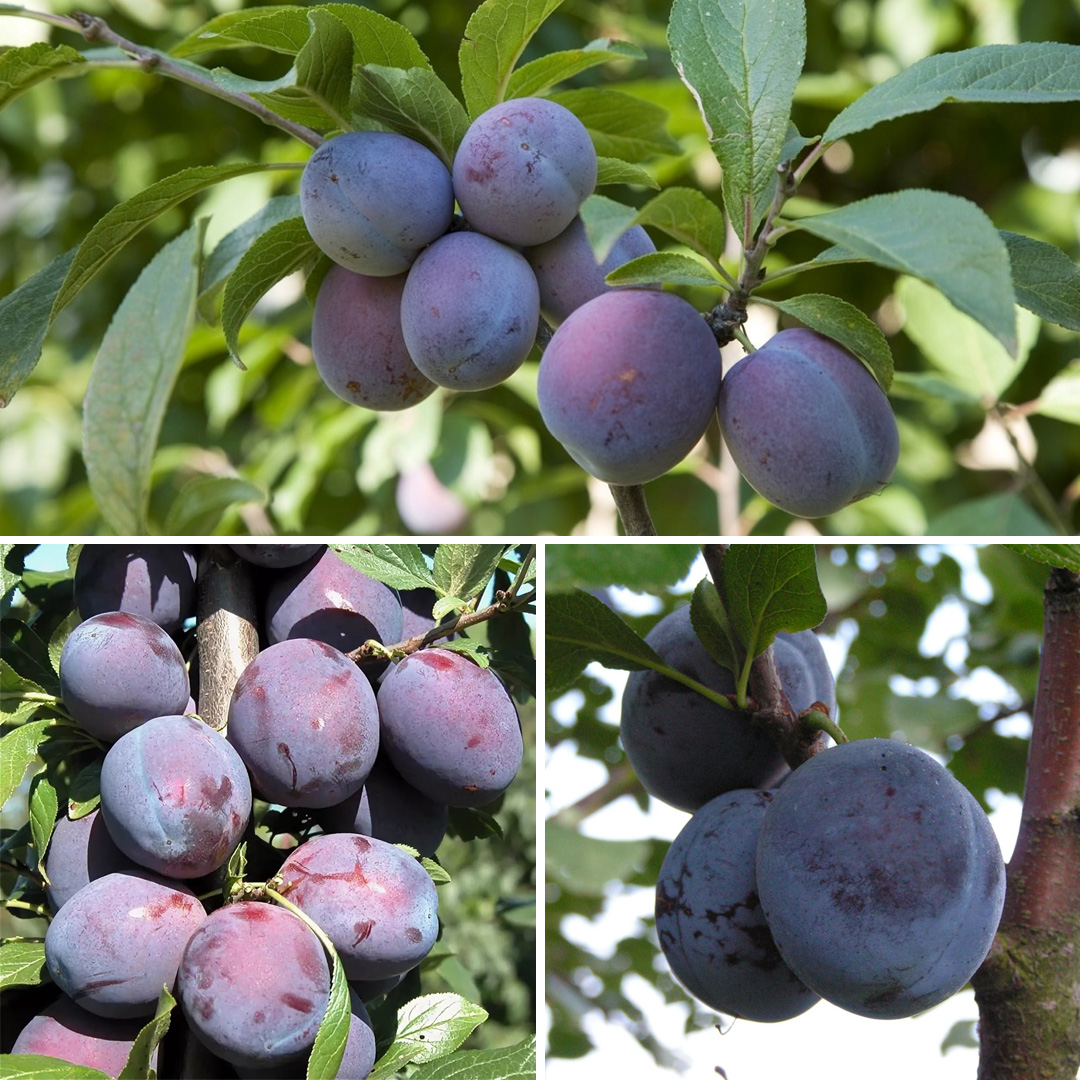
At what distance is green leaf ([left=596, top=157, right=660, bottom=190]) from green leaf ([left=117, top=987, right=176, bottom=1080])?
415 millimetres

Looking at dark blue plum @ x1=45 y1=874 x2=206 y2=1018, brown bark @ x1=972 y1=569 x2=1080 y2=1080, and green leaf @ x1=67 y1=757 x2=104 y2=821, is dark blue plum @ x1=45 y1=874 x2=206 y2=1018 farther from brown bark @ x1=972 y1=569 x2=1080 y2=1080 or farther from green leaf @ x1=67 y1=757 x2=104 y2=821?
brown bark @ x1=972 y1=569 x2=1080 y2=1080

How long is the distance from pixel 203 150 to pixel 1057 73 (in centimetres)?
168

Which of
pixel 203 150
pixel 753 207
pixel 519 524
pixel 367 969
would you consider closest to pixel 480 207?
pixel 753 207

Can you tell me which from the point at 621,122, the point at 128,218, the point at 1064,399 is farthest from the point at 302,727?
the point at 1064,399

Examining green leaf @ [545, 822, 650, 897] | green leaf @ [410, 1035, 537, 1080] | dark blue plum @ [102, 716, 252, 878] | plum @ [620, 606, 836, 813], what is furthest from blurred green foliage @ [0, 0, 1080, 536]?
dark blue plum @ [102, 716, 252, 878]

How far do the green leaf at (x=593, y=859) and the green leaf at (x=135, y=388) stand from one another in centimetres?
35

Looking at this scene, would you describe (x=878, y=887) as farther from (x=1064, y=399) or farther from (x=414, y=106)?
(x=1064, y=399)

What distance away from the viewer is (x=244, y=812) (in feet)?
1.83

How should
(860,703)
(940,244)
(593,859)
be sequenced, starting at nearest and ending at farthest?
1. (940,244)
2. (593,859)
3. (860,703)

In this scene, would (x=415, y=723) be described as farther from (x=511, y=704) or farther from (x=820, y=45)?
(x=820, y=45)

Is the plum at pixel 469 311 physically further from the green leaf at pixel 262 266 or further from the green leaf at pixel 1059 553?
the green leaf at pixel 1059 553

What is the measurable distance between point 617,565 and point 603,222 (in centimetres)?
35

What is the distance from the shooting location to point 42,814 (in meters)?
0.60

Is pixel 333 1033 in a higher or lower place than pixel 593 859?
higher
